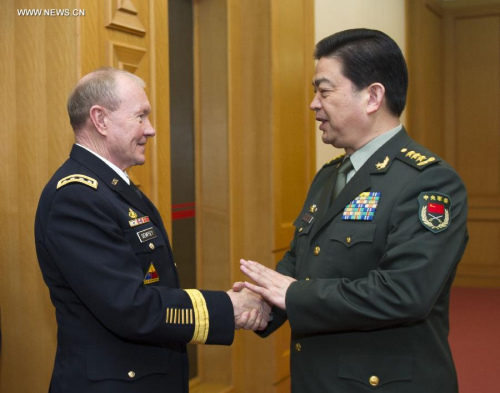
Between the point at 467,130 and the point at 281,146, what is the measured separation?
14.6 feet

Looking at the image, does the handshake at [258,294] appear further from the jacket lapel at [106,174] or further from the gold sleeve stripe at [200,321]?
the jacket lapel at [106,174]

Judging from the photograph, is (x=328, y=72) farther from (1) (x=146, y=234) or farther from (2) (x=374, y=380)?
(2) (x=374, y=380)

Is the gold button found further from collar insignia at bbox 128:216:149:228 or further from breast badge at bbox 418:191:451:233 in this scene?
collar insignia at bbox 128:216:149:228

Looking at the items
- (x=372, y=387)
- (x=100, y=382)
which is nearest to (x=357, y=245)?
(x=372, y=387)

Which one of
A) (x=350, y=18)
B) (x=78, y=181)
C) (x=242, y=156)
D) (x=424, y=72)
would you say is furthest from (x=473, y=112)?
(x=78, y=181)

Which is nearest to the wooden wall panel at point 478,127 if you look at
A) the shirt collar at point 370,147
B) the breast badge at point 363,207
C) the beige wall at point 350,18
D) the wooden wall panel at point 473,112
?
the wooden wall panel at point 473,112

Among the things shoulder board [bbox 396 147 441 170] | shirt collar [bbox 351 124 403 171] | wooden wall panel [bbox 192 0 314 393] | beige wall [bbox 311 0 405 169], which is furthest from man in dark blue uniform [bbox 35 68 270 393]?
beige wall [bbox 311 0 405 169]

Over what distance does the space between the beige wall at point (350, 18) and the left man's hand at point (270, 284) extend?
2.42 metres

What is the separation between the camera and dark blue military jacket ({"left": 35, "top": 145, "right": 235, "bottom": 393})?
1.86 metres

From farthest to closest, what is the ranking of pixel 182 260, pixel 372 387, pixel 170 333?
pixel 182 260 → pixel 170 333 → pixel 372 387

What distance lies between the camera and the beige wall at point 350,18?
443cm

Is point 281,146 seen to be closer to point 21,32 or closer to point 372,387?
point 21,32

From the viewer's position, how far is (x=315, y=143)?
14.1ft

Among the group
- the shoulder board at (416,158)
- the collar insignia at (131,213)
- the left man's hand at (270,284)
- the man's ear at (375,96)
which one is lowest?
the left man's hand at (270,284)
